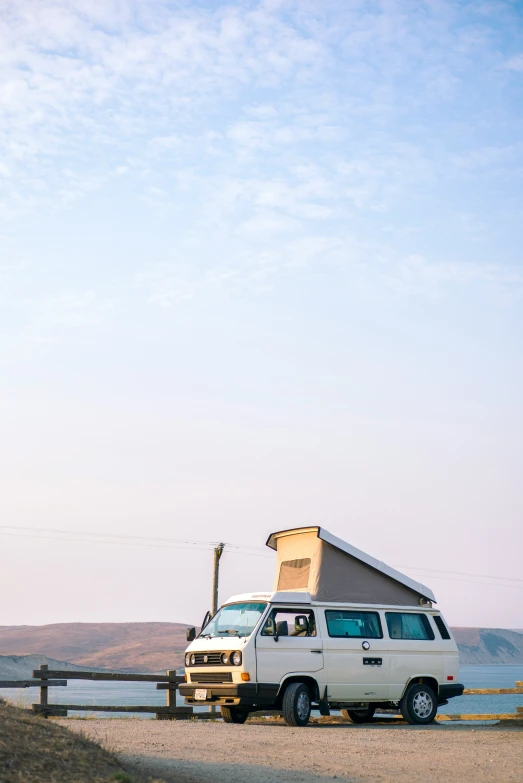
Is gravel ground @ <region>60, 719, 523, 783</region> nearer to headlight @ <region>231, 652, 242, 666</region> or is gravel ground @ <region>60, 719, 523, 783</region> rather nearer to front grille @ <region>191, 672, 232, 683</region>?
front grille @ <region>191, 672, 232, 683</region>

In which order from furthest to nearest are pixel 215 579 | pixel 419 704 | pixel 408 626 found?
pixel 215 579, pixel 408 626, pixel 419 704

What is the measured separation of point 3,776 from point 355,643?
10.2 meters

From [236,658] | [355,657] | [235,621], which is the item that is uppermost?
[235,621]

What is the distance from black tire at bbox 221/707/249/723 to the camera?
56.4 ft

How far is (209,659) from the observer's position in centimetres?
1642

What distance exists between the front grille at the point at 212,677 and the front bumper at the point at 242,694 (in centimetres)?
9

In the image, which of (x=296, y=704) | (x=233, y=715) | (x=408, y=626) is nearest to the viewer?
(x=296, y=704)

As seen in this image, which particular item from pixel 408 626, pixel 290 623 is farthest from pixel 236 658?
pixel 408 626

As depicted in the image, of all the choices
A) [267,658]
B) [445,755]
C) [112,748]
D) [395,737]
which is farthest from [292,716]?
[112,748]

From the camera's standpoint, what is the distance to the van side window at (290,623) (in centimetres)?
1630

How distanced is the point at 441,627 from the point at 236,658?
4834mm

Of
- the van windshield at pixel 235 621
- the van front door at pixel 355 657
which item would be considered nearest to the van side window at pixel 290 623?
the van windshield at pixel 235 621

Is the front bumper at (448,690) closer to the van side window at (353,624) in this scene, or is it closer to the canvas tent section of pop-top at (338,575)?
the canvas tent section of pop-top at (338,575)

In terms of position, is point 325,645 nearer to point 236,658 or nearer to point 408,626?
point 236,658
